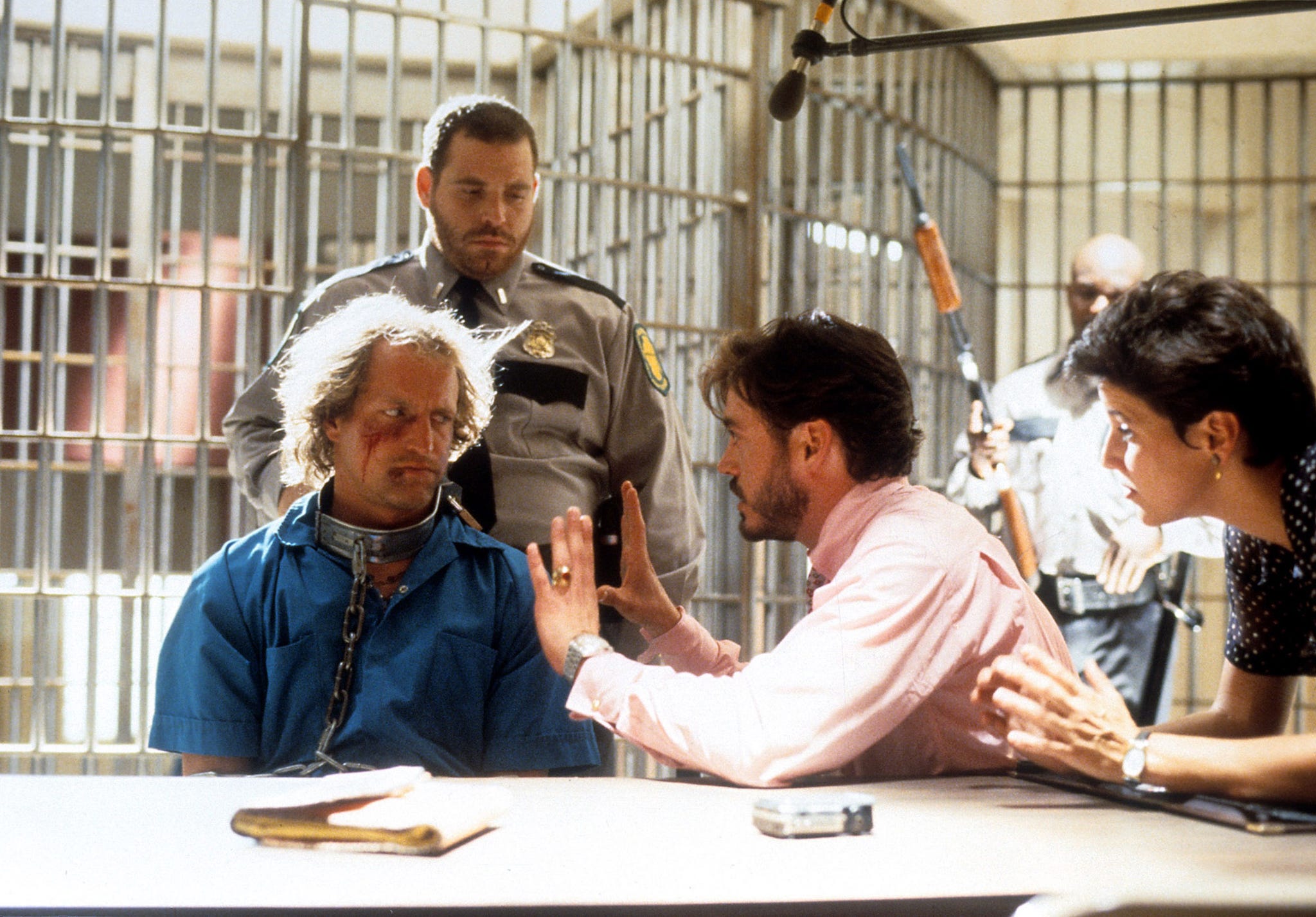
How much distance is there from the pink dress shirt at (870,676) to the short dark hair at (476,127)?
1.04 meters

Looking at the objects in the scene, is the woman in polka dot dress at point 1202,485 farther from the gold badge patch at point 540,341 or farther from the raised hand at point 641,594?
the gold badge patch at point 540,341

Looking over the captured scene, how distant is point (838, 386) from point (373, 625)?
2.41ft

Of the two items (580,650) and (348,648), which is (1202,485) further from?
(348,648)

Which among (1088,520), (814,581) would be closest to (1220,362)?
(814,581)

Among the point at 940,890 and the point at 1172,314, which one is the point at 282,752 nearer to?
the point at 940,890

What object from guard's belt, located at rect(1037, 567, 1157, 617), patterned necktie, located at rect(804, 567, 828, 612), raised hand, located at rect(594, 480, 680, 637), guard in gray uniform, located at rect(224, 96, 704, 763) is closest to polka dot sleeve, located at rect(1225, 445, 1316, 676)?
patterned necktie, located at rect(804, 567, 828, 612)

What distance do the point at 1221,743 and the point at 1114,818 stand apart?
0.15 m

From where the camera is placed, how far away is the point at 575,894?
1.07m

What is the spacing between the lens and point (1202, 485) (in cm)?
167

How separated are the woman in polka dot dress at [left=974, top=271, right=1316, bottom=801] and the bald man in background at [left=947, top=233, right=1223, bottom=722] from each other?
5.90 ft

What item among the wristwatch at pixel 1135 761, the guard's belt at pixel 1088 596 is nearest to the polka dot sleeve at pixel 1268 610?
the wristwatch at pixel 1135 761

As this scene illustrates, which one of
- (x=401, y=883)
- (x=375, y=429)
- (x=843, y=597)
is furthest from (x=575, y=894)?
(x=375, y=429)

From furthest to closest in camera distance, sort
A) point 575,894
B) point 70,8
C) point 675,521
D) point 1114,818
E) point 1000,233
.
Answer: point 1000,233 → point 70,8 → point 675,521 → point 1114,818 → point 575,894

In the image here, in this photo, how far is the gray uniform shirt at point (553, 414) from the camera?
243cm
